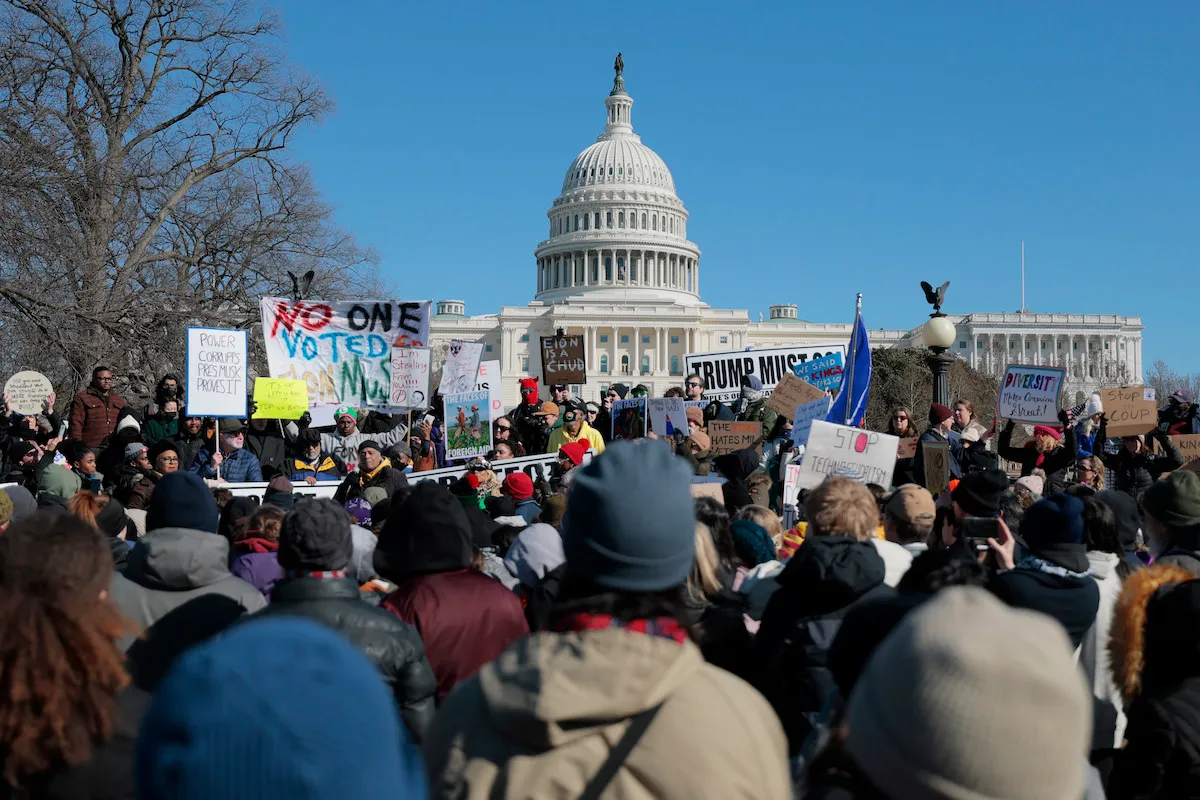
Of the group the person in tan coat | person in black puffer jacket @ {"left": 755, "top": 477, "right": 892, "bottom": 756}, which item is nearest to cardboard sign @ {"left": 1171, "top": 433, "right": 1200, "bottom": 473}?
person in black puffer jacket @ {"left": 755, "top": 477, "right": 892, "bottom": 756}

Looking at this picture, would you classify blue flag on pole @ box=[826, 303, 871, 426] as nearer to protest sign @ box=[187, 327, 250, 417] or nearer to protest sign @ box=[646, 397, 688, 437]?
protest sign @ box=[646, 397, 688, 437]

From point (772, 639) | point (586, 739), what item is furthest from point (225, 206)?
point (586, 739)

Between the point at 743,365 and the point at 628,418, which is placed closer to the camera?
the point at 628,418

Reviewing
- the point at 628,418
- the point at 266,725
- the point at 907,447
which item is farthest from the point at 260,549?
the point at 628,418

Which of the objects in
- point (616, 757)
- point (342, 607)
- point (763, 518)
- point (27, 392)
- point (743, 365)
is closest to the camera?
point (616, 757)

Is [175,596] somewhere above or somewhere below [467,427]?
below

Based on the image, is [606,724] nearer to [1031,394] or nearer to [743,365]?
[1031,394]

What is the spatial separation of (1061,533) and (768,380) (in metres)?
10.5

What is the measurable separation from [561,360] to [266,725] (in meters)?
13.8

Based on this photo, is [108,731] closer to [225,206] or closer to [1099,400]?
[1099,400]

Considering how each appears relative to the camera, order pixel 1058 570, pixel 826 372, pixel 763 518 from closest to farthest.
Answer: pixel 1058 570 < pixel 763 518 < pixel 826 372

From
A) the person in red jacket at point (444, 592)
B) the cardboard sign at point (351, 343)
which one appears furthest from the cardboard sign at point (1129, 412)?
the person in red jacket at point (444, 592)

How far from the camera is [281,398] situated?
1012cm

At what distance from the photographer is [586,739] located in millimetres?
1588
